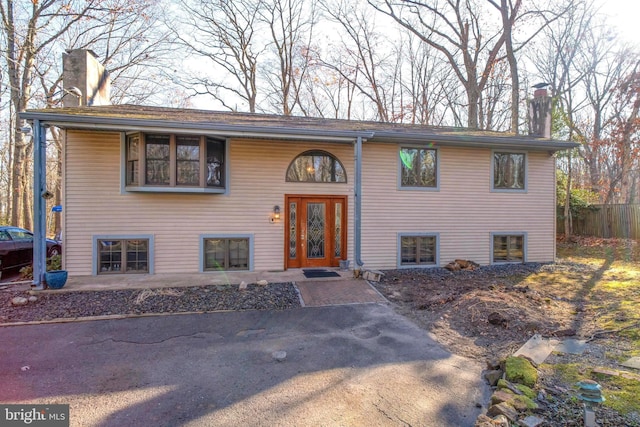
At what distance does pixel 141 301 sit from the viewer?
6047 mm

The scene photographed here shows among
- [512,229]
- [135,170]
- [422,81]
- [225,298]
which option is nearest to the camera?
[225,298]

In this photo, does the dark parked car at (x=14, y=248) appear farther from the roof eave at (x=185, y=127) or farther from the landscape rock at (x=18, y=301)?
the roof eave at (x=185, y=127)

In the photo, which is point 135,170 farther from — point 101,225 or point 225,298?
point 225,298

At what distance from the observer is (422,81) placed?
71.5 ft

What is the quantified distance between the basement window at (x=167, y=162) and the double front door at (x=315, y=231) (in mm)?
2240

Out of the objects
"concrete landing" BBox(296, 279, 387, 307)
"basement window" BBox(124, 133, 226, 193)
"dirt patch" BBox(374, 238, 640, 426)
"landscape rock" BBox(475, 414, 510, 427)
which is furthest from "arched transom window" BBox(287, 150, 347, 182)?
"landscape rock" BBox(475, 414, 510, 427)

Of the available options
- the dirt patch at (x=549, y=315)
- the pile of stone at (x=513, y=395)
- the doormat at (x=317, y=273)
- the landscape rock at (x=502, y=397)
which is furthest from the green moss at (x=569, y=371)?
the doormat at (x=317, y=273)

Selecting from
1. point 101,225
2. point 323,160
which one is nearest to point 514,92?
point 323,160

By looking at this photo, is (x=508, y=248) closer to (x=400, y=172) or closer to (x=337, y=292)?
(x=400, y=172)

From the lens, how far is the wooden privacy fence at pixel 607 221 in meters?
14.2

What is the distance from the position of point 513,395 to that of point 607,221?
55.7 feet

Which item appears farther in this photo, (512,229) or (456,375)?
(512,229)

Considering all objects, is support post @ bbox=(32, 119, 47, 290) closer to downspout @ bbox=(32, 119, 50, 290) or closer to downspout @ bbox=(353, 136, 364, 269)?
downspout @ bbox=(32, 119, 50, 290)

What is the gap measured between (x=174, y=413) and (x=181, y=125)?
601 cm
